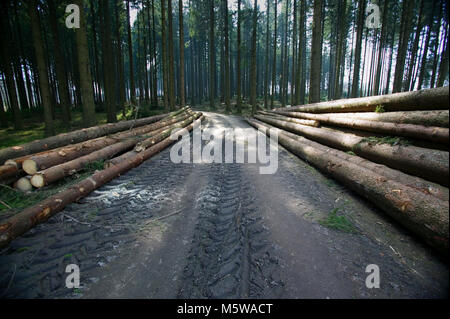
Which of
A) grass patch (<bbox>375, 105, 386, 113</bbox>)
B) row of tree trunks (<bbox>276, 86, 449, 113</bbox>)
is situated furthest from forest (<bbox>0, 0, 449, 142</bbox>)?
grass patch (<bbox>375, 105, 386, 113</bbox>)

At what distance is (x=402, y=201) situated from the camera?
2523 millimetres

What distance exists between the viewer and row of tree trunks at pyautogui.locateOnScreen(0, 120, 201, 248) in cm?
237

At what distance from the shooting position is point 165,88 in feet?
55.8

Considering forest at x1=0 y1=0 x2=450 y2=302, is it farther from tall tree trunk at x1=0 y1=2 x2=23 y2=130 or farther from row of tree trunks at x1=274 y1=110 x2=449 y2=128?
tall tree trunk at x1=0 y1=2 x2=23 y2=130

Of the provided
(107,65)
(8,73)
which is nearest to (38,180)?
(107,65)

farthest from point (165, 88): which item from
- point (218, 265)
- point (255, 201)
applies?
point (218, 265)

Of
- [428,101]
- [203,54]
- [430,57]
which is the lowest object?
[428,101]

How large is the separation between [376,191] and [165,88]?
55.4ft

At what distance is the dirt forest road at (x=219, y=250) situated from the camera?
1804mm

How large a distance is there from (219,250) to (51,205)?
245 centimetres

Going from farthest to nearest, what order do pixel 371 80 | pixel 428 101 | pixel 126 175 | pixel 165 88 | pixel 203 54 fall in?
pixel 203 54
pixel 371 80
pixel 165 88
pixel 126 175
pixel 428 101

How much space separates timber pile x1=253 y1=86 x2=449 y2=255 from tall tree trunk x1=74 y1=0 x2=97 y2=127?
8.83 m

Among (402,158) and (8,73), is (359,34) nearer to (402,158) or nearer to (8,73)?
(402,158)

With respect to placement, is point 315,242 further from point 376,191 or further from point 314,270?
point 376,191
